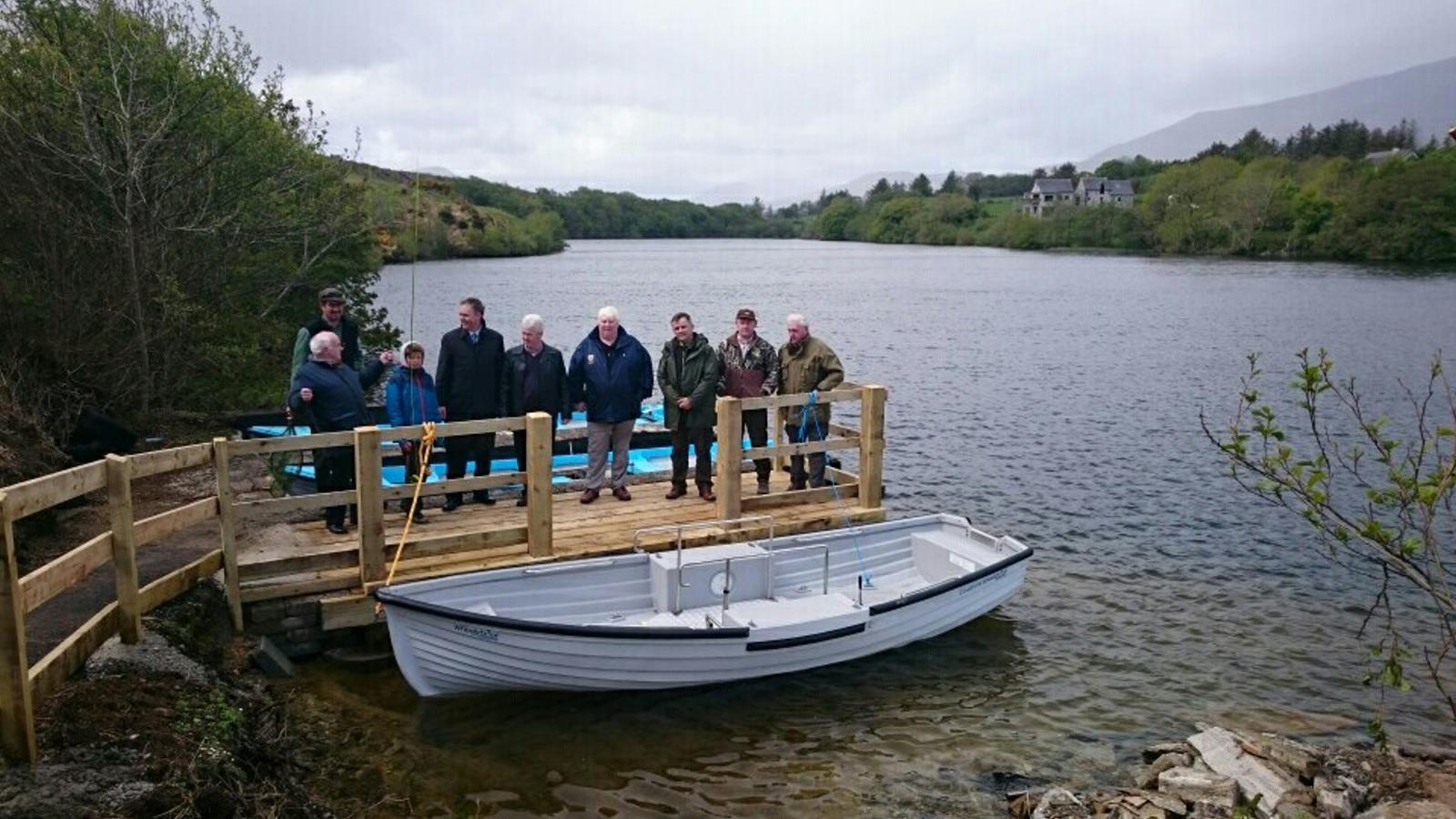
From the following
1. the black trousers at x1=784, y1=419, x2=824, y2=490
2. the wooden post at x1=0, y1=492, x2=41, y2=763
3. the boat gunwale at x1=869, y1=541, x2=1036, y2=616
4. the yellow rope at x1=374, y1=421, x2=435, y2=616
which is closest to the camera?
the wooden post at x1=0, y1=492, x2=41, y2=763

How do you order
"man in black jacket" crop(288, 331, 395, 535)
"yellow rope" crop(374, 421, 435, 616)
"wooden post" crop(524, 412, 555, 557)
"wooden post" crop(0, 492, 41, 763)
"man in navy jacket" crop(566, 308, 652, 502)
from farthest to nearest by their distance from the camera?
"man in navy jacket" crop(566, 308, 652, 502) → "man in black jacket" crop(288, 331, 395, 535) → "wooden post" crop(524, 412, 555, 557) → "yellow rope" crop(374, 421, 435, 616) → "wooden post" crop(0, 492, 41, 763)

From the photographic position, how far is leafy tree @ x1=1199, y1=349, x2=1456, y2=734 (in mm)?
5430

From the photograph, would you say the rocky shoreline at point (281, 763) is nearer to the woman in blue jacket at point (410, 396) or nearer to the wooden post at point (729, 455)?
the woman in blue jacket at point (410, 396)

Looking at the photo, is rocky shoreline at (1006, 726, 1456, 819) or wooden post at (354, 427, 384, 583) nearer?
rocky shoreline at (1006, 726, 1456, 819)

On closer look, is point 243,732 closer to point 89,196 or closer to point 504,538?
point 504,538

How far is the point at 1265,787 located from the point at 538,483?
6.40 meters

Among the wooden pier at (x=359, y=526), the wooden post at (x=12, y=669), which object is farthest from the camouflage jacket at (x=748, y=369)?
the wooden post at (x=12, y=669)

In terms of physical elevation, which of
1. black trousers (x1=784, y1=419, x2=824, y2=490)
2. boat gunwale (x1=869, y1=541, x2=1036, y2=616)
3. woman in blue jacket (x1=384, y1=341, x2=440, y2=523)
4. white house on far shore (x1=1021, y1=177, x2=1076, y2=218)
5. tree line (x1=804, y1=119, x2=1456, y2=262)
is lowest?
boat gunwale (x1=869, y1=541, x2=1036, y2=616)

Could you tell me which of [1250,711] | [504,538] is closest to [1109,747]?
[1250,711]

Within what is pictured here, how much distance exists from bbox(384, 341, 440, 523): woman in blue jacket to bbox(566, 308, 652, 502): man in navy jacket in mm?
1493

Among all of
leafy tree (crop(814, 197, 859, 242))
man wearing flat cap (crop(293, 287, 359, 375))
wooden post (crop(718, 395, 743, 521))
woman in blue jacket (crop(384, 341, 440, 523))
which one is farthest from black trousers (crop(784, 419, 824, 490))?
leafy tree (crop(814, 197, 859, 242))

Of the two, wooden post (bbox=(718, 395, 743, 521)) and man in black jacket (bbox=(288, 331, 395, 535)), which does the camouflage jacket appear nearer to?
wooden post (bbox=(718, 395, 743, 521))

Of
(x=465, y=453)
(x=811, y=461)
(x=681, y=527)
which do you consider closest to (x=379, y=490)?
(x=465, y=453)

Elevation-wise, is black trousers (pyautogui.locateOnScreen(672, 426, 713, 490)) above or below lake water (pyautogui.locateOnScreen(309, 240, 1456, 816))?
above
